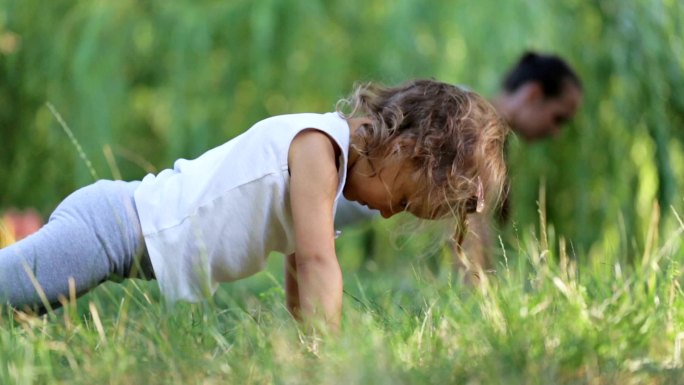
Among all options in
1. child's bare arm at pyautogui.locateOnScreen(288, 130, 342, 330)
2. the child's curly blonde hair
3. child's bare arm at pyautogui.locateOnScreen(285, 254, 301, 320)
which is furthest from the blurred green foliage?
child's bare arm at pyautogui.locateOnScreen(288, 130, 342, 330)

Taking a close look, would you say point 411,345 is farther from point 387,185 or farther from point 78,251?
point 78,251

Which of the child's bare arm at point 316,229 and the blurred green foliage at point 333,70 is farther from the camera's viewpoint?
the blurred green foliage at point 333,70

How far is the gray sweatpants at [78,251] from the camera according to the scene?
2297 mm

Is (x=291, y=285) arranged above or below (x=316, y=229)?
below

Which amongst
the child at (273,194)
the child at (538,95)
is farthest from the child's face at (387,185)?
the child at (538,95)

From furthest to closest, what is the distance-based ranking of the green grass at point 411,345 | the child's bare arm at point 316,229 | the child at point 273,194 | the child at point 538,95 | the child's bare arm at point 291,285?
1. the child at point 538,95
2. the child's bare arm at point 291,285
3. the child at point 273,194
4. the child's bare arm at point 316,229
5. the green grass at point 411,345

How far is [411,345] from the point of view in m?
1.79

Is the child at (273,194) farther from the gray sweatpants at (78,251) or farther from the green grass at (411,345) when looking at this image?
the green grass at (411,345)

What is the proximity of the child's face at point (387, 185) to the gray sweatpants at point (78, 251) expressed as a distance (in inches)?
19.2

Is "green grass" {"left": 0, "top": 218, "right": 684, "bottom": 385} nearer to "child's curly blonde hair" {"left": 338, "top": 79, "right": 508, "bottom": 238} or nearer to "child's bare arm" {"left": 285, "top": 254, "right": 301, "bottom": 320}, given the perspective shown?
"child's curly blonde hair" {"left": 338, "top": 79, "right": 508, "bottom": 238}

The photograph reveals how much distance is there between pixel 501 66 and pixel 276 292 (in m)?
2.14

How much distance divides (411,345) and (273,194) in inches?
22.9

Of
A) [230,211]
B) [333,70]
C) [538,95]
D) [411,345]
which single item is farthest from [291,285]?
[333,70]

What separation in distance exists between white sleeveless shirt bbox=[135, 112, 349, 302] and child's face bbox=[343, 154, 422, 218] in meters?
0.07
